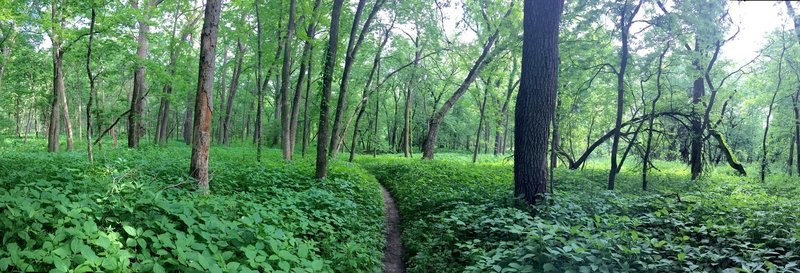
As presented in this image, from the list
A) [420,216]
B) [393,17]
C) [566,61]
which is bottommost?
[420,216]

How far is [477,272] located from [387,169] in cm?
1253

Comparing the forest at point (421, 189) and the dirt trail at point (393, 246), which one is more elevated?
the forest at point (421, 189)

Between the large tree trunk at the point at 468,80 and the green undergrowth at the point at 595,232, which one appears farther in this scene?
the large tree trunk at the point at 468,80

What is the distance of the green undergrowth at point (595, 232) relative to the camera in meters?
3.58

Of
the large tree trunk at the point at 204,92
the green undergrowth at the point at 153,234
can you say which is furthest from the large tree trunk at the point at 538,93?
the large tree trunk at the point at 204,92

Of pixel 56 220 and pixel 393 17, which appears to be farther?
pixel 393 17

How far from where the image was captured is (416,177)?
1244 centimetres

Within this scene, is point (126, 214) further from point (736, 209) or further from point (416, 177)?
point (416, 177)

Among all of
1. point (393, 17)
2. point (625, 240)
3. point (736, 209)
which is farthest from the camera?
point (393, 17)

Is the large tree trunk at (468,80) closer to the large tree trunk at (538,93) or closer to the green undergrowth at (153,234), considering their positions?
the large tree trunk at (538,93)

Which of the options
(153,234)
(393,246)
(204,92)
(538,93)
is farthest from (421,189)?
(153,234)

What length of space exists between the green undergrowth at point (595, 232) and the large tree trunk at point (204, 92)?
378cm

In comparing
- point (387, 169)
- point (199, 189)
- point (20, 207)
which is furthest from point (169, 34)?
point (20, 207)

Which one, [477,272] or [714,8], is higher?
[714,8]
